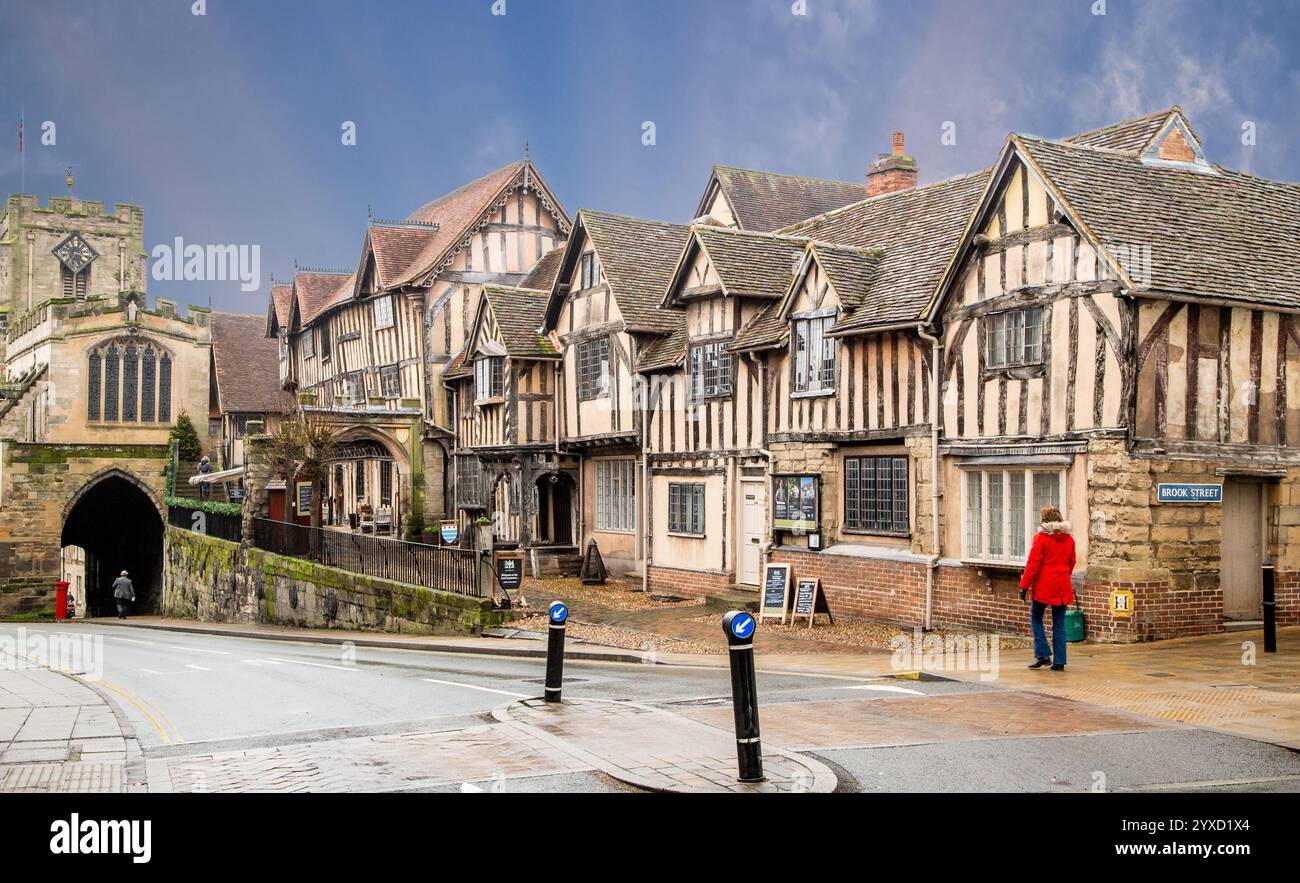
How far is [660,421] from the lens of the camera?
2716cm

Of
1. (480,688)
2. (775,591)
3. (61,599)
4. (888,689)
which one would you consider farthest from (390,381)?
(888,689)

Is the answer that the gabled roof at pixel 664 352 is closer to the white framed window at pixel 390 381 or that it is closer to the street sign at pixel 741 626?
the white framed window at pixel 390 381

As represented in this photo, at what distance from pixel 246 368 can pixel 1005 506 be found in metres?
47.5

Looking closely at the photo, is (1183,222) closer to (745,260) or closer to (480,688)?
(745,260)

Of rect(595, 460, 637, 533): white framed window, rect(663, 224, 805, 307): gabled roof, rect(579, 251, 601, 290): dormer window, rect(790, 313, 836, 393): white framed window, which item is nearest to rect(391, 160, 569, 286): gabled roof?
rect(579, 251, 601, 290): dormer window

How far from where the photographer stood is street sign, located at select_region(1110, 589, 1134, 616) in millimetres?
16078

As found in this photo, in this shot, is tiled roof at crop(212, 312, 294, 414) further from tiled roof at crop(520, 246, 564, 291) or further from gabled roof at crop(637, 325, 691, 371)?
gabled roof at crop(637, 325, 691, 371)

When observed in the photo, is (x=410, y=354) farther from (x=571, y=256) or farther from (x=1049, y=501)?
(x=1049, y=501)

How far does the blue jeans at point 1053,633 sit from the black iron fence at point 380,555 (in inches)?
448

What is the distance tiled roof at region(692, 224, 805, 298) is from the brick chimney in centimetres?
577

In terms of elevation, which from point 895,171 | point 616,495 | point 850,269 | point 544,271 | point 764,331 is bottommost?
point 616,495

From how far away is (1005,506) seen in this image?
1806 centimetres
